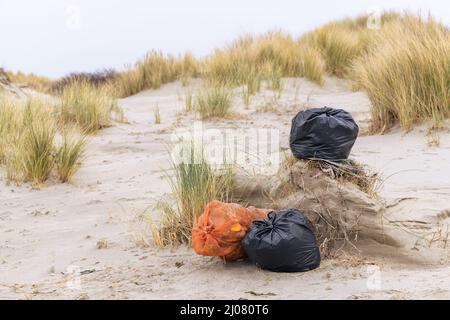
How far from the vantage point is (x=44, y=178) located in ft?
21.9

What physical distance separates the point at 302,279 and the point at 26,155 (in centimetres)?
385

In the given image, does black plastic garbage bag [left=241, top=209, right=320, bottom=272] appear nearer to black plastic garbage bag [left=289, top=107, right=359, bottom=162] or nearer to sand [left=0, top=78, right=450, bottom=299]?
sand [left=0, top=78, right=450, bottom=299]

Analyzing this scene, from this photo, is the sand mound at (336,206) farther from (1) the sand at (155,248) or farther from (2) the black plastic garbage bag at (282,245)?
(2) the black plastic garbage bag at (282,245)

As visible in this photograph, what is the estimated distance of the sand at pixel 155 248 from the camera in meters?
3.61

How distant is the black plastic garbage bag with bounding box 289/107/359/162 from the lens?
4230 millimetres

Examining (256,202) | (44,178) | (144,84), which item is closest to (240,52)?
(144,84)

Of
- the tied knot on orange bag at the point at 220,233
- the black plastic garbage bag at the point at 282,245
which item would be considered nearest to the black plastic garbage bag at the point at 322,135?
the black plastic garbage bag at the point at 282,245

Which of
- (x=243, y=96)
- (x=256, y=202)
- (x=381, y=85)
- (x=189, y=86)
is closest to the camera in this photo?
(x=256, y=202)

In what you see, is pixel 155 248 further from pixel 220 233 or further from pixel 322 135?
pixel 322 135

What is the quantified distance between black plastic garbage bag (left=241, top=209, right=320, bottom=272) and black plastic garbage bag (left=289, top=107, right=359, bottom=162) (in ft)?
1.77

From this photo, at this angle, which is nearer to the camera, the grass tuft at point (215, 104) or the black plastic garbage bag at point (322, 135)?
the black plastic garbage bag at point (322, 135)

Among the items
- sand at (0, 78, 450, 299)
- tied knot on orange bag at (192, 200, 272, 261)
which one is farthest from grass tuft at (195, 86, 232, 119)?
tied knot on orange bag at (192, 200, 272, 261)

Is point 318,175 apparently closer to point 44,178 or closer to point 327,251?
point 327,251

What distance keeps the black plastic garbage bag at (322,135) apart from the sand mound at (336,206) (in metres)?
0.10
